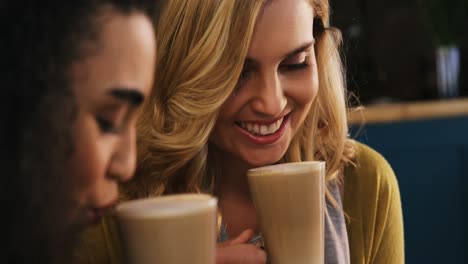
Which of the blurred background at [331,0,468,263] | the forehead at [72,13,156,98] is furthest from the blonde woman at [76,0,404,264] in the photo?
the blurred background at [331,0,468,263]

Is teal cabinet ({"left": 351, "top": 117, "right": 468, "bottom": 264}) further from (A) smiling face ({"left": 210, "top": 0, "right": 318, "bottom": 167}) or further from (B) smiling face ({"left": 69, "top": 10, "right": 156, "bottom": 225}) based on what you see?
(B) smiling face ({"left": 69, "top": 10, "right": 156, "bottom": 225})

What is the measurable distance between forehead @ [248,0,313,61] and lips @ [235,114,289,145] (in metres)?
0.09

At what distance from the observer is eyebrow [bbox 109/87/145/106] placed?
1.41 ft

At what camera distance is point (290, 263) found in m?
0.68

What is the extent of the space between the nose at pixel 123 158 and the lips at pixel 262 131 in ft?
1.40

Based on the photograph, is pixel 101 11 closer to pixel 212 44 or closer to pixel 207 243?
pixel 207 243

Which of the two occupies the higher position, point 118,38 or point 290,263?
point 118,38

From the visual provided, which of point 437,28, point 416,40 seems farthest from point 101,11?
point 416,40

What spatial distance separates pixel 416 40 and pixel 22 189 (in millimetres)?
3243

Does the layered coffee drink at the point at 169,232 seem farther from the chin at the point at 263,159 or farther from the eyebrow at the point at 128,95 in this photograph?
the chin at the point at 263,159

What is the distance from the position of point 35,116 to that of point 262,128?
507 millimetres

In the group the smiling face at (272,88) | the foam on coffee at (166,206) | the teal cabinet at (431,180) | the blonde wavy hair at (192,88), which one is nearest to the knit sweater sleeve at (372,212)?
the blonde wavy hair at (192,88)

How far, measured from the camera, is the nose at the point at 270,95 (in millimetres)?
830

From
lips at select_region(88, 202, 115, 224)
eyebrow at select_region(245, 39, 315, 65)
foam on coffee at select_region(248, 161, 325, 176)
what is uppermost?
eyebrow at select_region(245, 39, 315, 65)
